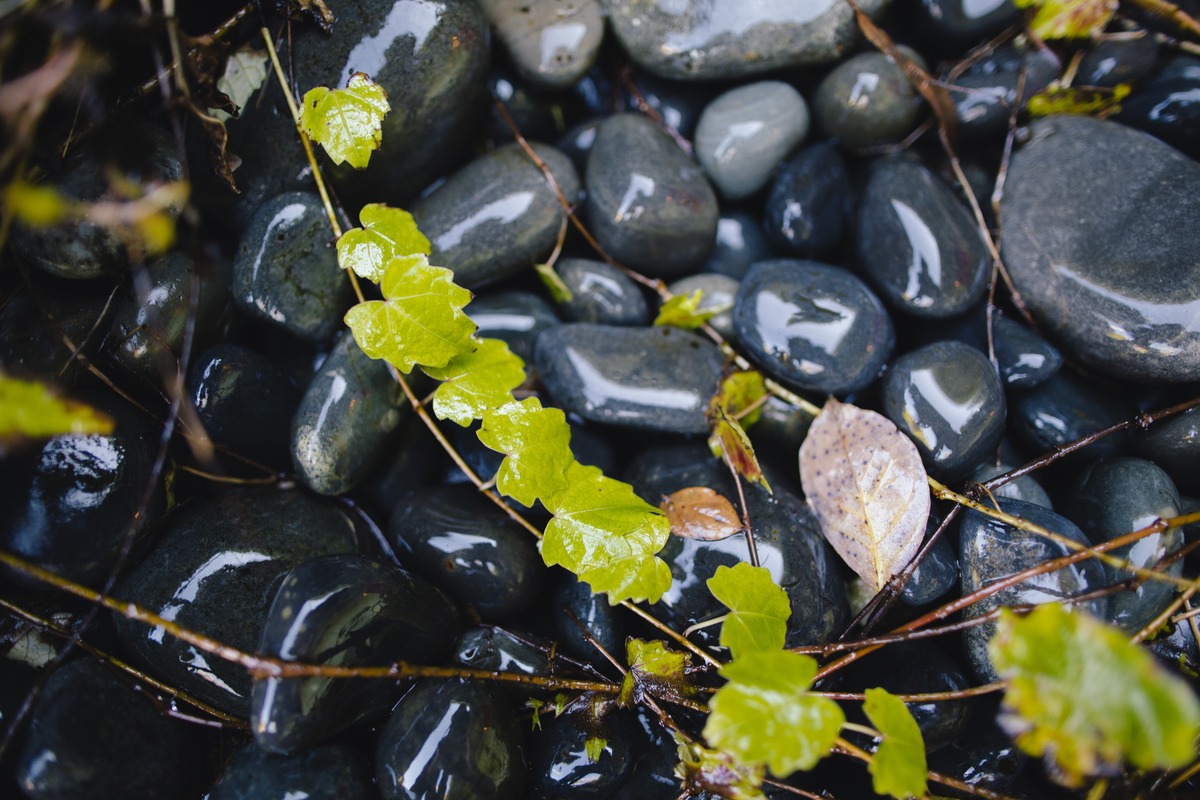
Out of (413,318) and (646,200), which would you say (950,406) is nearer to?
(646,200)

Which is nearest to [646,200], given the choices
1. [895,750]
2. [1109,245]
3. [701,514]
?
[701,514]

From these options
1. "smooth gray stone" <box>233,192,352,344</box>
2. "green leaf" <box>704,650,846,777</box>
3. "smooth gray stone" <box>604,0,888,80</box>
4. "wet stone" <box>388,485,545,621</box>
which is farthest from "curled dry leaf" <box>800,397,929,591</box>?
"smooth gray stone" <box>233,192,352,344</box>

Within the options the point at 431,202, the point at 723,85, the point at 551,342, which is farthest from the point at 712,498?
the point at 723,85

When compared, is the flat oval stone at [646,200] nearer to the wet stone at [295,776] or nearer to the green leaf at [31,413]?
the green leaf at [31,413]

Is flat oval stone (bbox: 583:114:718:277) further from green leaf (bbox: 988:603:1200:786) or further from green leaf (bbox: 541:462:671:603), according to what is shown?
green leaf (bbox: 988:603:1200:786)

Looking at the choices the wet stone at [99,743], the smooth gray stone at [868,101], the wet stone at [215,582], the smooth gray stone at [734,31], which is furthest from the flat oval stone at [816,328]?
the wet stone at [99,743]

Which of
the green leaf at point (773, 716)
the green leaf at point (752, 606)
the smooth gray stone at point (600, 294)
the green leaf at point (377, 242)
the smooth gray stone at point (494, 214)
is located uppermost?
the green leaf at point (377, 242)
